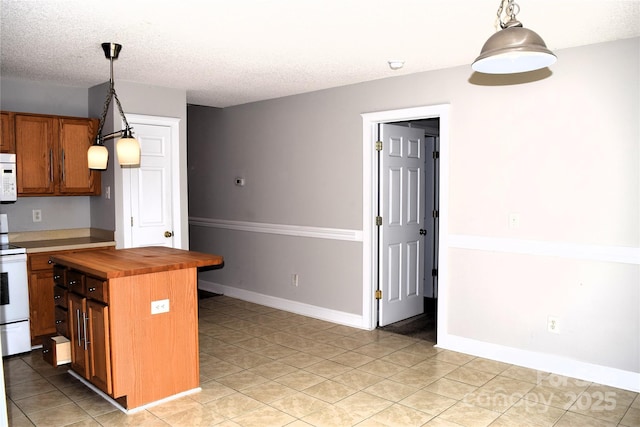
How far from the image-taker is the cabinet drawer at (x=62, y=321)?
3619 millimetres

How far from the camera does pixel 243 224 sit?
6.27 m

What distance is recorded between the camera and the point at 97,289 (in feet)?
10.5

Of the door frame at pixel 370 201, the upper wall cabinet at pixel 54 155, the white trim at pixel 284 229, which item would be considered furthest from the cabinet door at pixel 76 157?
the door frame at pixel 370 201

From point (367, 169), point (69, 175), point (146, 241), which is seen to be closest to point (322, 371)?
point (367, 169)

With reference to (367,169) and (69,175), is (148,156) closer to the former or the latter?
(69,175)

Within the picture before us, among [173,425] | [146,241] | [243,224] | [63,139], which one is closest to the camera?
[173,425]

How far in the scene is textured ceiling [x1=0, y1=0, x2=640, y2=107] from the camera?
2.80 meters

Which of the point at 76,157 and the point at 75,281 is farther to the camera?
the point at 76,157

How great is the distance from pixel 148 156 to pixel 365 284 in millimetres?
2561

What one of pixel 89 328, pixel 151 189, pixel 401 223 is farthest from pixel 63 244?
pixel 401 223

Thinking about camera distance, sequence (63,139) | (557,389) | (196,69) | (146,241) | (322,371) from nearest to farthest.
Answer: (557,389), (322,371), (196,69), (63,139), (146,241)

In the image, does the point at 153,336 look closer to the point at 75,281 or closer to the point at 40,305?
the point at 75,281

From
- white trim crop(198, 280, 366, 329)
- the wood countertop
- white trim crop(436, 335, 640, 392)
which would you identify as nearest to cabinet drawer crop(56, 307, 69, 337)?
the wood countertop

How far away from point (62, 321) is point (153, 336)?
3.04ft
